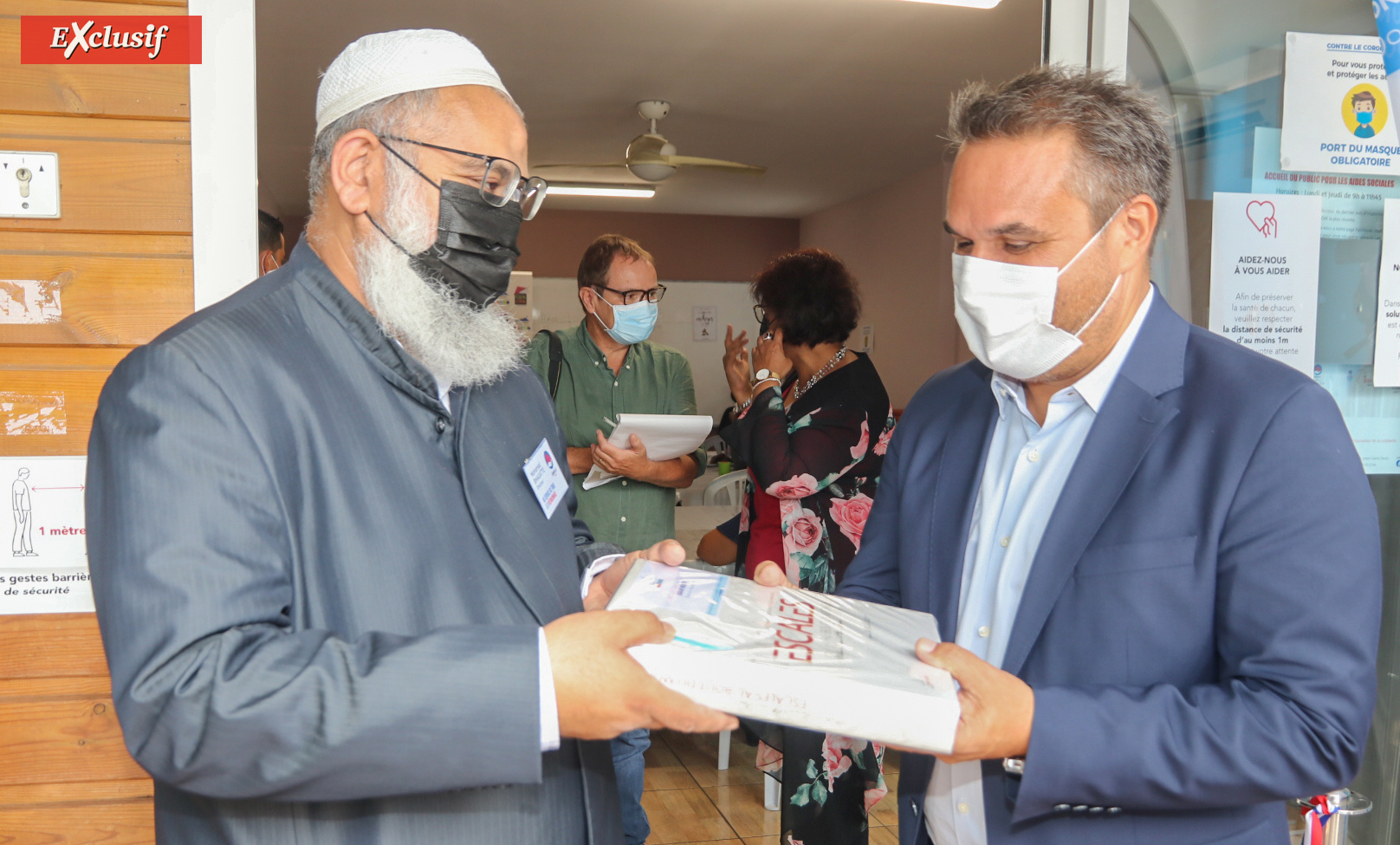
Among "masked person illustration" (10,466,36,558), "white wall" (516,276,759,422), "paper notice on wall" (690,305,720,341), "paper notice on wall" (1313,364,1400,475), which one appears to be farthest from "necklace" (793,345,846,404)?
"paper notice on wall" (690,305,720,341)

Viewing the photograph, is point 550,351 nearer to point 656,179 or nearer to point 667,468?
point 667,468

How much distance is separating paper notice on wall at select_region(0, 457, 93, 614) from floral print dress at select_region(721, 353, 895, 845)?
1719mm

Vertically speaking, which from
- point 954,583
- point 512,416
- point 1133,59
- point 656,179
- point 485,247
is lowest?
point 954,583

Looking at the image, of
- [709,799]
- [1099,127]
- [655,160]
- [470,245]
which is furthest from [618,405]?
[655,160]

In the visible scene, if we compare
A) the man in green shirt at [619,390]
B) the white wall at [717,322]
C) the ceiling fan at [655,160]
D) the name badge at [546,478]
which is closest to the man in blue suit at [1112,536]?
the name badge at [546,478]

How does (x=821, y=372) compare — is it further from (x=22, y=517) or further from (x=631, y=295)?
(x=22, y=517)

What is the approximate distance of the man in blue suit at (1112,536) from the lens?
3.12ft

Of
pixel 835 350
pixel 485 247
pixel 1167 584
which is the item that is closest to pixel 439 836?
pixel 485 247

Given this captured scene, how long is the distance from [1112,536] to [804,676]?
0.48 meters

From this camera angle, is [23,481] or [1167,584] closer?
[1167,584]

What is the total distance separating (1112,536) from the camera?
1.08m

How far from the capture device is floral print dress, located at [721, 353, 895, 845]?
8.75ft

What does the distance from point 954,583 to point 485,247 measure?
2.68ft

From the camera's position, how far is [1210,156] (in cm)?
180
